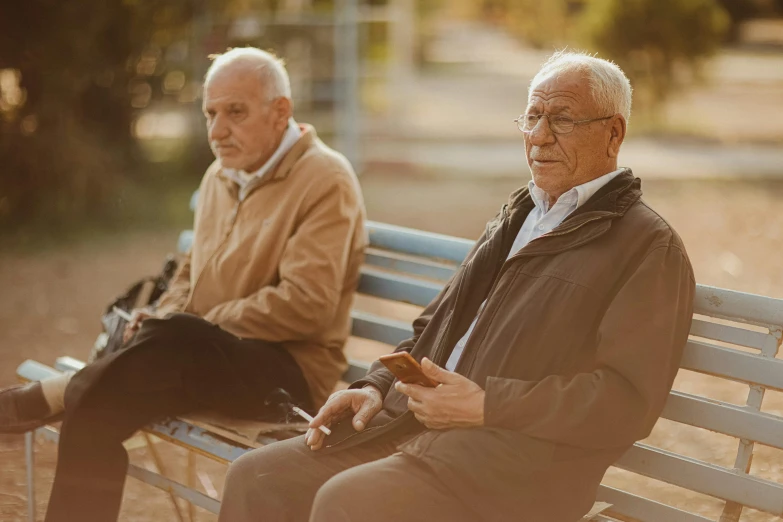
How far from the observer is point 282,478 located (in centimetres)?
298

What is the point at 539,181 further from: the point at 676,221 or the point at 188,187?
the point at 188,187

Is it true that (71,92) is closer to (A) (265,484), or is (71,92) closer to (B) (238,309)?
(B) (238,309)

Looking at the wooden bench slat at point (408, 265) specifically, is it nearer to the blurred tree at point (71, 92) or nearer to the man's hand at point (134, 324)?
the man's hand at point (134, 324)

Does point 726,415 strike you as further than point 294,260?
No

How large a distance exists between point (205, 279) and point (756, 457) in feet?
8.76

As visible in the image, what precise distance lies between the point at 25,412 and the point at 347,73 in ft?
33.3

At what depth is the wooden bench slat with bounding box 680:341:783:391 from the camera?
2.78m

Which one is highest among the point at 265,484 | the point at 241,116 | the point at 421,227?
the point at 241,116

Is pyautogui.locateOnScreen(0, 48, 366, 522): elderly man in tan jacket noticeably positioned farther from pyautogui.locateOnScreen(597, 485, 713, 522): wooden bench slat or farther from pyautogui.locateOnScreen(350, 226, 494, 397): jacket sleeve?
pyautogui.locateOnScreen(597, 485, 713, 522): wooden bench slat

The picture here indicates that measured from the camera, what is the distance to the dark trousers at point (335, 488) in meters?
2.67

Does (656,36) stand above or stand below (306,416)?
above

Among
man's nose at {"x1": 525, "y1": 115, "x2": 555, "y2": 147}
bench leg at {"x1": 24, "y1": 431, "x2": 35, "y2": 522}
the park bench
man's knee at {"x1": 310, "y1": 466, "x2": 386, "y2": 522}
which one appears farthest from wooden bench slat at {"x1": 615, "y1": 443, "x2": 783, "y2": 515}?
bench leg at {"x1": 24, "y1": 431, "x2": 35, "y2": 522}

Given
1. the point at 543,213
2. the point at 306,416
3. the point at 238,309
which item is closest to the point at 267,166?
the point at 238,309

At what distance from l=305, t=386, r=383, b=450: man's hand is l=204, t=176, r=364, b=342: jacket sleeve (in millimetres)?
610
